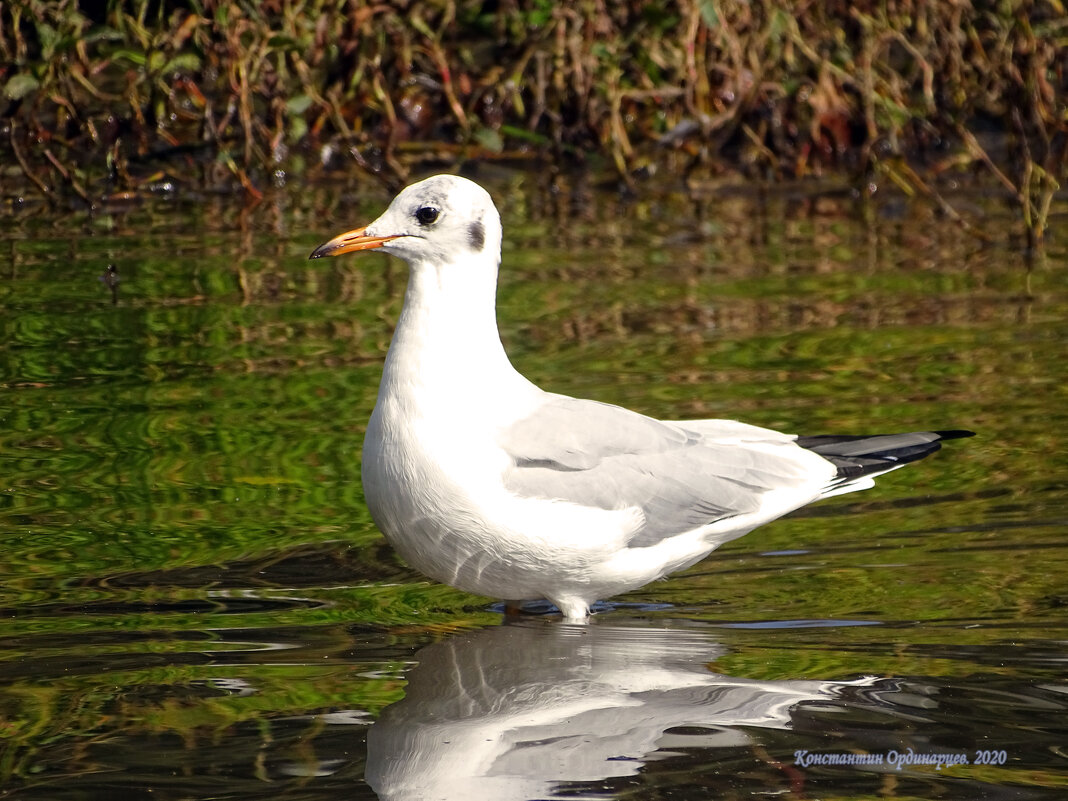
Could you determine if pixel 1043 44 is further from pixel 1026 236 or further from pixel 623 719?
pixel 623 719

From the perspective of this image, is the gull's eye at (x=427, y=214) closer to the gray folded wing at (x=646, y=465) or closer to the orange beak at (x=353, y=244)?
the orange beak at (x=353, y=244)

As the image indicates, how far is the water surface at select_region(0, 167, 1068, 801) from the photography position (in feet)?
13.1

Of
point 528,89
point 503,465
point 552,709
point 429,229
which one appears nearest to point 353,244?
point 429,229

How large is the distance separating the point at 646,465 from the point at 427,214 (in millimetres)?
1037

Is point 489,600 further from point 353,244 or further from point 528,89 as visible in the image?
point 528,89

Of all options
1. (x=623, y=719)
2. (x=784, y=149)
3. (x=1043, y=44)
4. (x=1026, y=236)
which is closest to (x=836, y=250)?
(x=1026, y=236)

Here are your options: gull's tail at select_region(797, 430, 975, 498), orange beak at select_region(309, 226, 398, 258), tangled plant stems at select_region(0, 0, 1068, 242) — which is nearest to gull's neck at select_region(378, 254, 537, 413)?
orange beak at select_region(309, 226, 398, 258)

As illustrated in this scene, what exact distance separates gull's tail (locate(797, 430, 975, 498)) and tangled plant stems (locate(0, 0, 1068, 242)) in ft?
17.8

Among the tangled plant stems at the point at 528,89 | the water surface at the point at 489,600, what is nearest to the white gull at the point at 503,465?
the water surface at the point at 489,600

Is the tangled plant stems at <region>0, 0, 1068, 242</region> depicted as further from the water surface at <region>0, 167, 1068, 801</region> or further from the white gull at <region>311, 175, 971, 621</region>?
the white gull at <region>311, 175, 971, 621</region>

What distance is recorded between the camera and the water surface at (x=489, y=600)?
400cm

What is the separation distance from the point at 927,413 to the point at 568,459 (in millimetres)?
2373

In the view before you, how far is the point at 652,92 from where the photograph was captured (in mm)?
11555

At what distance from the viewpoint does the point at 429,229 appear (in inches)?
195
